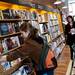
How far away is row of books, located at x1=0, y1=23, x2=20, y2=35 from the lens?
12.3 feet

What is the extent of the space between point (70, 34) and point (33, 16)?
1.51 meters

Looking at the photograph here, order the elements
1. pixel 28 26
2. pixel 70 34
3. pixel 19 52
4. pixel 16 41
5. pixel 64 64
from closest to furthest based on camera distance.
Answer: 1. pixel 19 52
2. pixel 28 26
3. pixel 16 41
4. pixel 70 34
5. pixel 64 64

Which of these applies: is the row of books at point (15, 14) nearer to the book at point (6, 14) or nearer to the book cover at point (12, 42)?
the book at point (6, 14)

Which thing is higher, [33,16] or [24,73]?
[33,16]

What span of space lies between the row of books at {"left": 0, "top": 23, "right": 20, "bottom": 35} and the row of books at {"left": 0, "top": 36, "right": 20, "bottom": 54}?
143mm

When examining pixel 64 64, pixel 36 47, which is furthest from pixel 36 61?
pixel 64 64

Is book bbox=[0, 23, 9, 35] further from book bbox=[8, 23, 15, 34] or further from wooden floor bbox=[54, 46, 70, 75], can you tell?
wooden floor bbox=[54, 46, 70, 75]

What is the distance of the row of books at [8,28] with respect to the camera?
3758 mm

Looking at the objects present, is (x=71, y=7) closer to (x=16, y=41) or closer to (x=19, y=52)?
(x=16, y=41)

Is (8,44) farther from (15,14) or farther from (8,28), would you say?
(15,14)

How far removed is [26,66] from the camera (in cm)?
400

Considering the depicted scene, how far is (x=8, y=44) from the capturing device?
155 inches

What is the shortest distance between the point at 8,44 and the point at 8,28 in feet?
1.05

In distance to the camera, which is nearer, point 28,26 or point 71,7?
point 28,26
